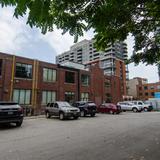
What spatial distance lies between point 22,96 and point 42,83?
12.3 ft

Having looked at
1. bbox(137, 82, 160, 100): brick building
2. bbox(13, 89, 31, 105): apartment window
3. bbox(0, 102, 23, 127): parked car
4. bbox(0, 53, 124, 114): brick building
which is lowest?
bbox(0, 102, 23, 127): parked car

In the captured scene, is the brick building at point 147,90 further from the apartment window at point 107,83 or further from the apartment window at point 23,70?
the apartment window at point 23,70

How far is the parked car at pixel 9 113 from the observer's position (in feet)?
43.7

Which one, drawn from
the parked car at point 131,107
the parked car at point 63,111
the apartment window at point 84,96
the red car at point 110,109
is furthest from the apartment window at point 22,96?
the parked car at point 131,107

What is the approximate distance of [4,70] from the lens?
2516 cm

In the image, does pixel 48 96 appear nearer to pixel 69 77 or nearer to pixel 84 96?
pixel 69 77

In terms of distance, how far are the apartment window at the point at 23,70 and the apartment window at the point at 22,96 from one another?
2.03 meters

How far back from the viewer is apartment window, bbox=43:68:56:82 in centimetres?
3009

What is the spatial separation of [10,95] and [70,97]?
11.1 meters

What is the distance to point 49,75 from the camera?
30.7 m

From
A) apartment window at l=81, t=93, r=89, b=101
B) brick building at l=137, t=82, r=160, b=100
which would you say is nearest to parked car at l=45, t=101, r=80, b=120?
apartment window at l=81, t=93, r=89, b=101

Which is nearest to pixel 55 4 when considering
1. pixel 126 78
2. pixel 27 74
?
pixel 27 74

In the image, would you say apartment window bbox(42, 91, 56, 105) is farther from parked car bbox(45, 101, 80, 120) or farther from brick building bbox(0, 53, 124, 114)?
parked car bbox(45, 101, 80, 120)

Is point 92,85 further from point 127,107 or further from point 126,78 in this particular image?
point 126,78
